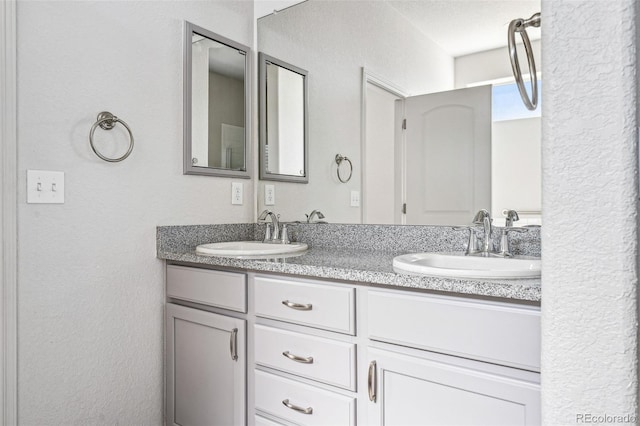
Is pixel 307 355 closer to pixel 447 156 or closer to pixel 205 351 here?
pixel 205 351

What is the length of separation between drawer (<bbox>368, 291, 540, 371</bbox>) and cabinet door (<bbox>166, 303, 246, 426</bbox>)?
57 centimetres

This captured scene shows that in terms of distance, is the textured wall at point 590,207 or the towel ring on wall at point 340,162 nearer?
the textured wall at point 590,207

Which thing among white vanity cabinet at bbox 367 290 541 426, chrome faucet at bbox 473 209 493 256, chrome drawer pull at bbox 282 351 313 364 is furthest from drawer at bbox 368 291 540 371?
chrome faucet at bbox 473 209 493 256

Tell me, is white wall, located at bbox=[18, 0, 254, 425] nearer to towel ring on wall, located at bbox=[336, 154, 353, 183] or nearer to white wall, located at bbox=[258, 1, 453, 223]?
white wall, located at bbox=[258, 1, 453, 223]

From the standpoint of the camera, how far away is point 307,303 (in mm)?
1392

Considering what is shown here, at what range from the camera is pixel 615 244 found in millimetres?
614

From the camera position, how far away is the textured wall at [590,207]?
23.9 inches

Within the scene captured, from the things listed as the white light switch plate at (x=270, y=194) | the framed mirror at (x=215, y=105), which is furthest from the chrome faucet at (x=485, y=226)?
the framed mirror at (x=215, y=105)

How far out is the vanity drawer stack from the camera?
51.9 inches

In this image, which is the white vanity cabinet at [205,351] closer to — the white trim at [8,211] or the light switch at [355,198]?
the white trim at [8,211]

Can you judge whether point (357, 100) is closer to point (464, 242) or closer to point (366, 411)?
point (464, 242)

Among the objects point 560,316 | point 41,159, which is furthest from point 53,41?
point 560,316

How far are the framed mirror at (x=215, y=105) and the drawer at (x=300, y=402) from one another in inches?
37.4

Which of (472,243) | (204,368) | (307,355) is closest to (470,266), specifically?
(472,243)
